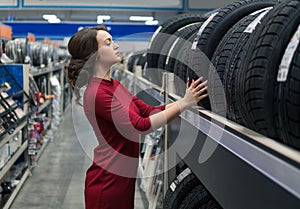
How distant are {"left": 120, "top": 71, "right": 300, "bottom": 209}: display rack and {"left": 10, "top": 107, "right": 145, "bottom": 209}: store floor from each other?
95.1 inches

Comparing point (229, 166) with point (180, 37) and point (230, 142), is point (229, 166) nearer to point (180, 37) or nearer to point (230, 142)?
point (230, 142)

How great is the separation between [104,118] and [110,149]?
19cm

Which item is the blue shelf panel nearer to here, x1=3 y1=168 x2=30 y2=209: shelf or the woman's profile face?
x1=3 y1=168 x2=30 y2=209: shelf

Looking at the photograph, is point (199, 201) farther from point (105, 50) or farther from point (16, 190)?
point (16, 190)

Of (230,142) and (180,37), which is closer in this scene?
(230,142)

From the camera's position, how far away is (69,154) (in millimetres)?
6238

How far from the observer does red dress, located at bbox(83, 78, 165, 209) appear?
196 cm

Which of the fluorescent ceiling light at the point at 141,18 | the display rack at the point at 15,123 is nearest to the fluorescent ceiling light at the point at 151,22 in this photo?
the fluorescent ceiling light at the point at 141,18

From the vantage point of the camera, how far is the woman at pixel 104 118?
1983 mm

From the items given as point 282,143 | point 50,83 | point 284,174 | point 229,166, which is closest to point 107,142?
point 229,166

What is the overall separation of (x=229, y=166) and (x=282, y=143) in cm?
26

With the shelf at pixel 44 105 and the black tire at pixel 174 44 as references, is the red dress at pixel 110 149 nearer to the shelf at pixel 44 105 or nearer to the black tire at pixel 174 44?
the black tire at pixel 174 44

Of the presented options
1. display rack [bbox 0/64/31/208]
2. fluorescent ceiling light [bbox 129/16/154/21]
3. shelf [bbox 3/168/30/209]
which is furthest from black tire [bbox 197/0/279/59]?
fluorescent ceiling light [bbox 129/16/154/21]

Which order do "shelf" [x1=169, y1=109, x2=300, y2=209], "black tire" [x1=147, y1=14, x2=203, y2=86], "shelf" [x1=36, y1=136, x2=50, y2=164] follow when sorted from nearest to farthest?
"shelf" [x1=169, y1=109, x2=300, y2=209] < "black tire" [x1=147, y1=14, x2=203, y2=86] < "shelf" [x1=36, y1=136, x2=50, y2=164]
